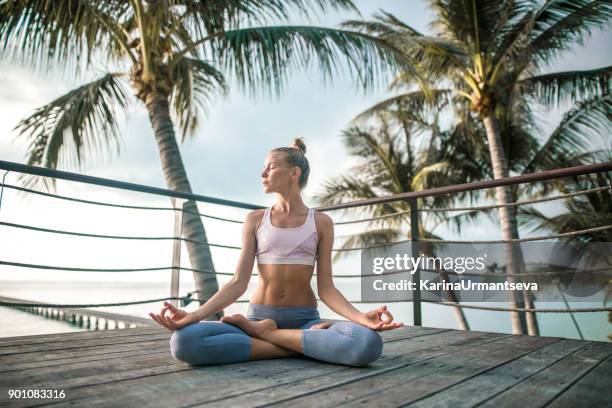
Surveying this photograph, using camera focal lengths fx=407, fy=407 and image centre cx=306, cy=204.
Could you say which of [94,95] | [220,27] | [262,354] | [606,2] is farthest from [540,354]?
[606,2]

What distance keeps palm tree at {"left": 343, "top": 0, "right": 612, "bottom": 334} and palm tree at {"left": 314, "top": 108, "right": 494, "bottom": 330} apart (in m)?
2.61

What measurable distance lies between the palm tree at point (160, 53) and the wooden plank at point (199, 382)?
3.13m

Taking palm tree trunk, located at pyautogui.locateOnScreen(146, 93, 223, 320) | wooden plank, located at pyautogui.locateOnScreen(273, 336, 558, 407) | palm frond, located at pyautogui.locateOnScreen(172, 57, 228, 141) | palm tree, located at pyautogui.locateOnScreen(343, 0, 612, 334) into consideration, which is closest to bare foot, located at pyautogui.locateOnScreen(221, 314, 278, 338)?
wooden plank, located at pyautogui.locateOnScreen(273, 336, 558, 407)

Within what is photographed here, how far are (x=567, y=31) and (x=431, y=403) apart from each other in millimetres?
9130

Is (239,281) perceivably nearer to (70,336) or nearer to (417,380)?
(417,380)

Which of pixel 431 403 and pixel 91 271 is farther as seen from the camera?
pixel 91 271

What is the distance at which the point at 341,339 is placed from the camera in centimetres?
170

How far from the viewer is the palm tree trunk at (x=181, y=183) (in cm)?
484

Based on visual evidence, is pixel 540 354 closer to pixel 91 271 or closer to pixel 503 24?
pixel 91 271

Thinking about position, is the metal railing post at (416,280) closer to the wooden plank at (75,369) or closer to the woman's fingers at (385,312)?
the woman's fingers at (385,312)

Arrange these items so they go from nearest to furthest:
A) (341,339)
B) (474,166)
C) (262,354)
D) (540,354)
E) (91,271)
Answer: (341,339)
(262,354)
(540,354)
(91,271)
(474,166)

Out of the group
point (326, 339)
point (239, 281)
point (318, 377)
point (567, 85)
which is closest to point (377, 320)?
point (326, 339)

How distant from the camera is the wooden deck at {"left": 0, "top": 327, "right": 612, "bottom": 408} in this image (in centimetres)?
128

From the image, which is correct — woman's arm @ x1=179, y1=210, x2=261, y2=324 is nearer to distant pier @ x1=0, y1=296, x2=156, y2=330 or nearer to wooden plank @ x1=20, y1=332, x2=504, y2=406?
wooden plank @ x1=20, y1=332, x2=504, y2=406
